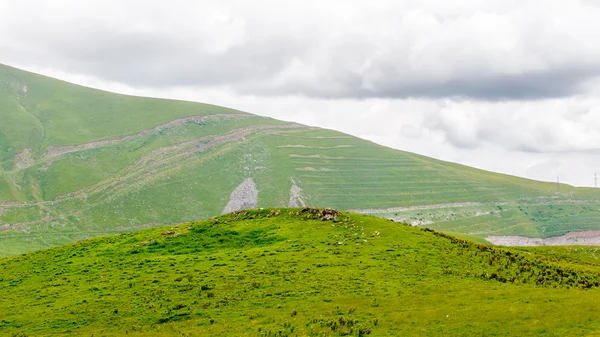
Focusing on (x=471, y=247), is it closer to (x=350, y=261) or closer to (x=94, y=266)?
(x=350, y=261)

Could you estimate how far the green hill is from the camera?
134 ft

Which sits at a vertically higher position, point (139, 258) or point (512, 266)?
point (512, 266)

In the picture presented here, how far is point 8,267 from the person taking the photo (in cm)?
7219

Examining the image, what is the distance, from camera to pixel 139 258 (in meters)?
67.6

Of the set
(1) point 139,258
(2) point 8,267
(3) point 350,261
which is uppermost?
(3) point 350,261

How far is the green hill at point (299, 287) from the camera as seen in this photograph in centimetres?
4081

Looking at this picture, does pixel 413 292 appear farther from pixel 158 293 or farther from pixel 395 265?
pixel 158 293

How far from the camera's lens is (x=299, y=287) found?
166 feet

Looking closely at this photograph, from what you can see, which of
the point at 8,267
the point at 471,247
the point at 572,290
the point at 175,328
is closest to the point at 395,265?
the point at 471,247

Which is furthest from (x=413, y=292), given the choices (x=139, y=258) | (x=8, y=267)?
(x=8, y=267)

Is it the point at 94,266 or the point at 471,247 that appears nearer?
the point at 471,247

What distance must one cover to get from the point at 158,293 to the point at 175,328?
9.86 meters

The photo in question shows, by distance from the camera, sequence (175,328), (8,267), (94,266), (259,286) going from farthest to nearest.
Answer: (8,267) < (94,266) < (259,286) < (175,328)

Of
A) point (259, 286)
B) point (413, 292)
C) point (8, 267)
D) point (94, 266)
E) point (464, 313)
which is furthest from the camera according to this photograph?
point (8, 267)
